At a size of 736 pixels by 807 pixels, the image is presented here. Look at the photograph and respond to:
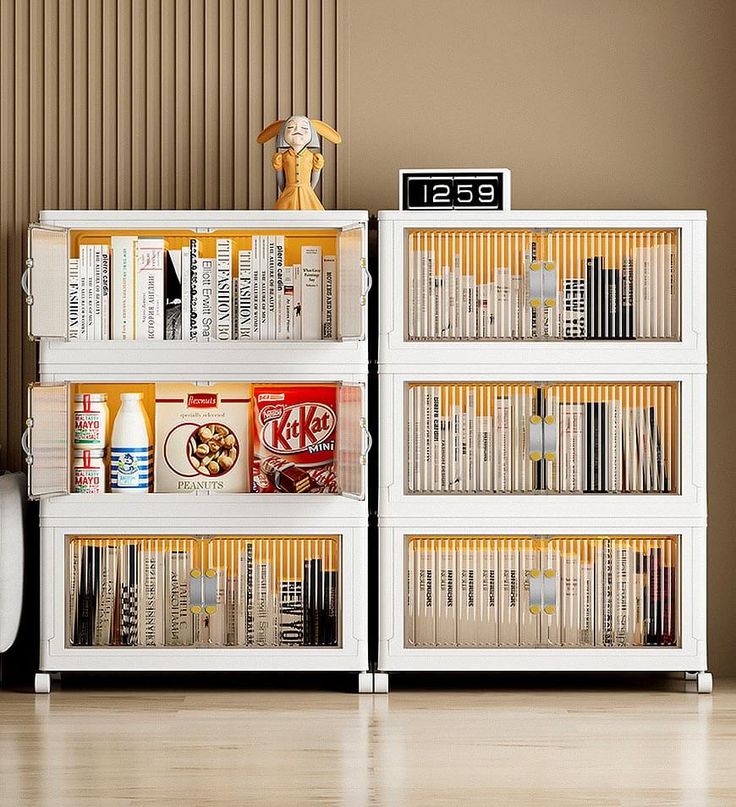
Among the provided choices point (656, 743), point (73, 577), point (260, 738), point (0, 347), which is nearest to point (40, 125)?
point (0, 347)

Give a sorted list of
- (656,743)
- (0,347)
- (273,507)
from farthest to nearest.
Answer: (0,347)
(273,507)
(656,743)

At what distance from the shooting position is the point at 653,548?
2916 millimetres

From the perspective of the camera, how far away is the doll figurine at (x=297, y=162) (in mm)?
2963

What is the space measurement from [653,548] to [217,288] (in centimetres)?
140

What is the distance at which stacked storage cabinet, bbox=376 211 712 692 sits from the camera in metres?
2.88

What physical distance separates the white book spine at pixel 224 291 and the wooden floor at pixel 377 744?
100 centimetres

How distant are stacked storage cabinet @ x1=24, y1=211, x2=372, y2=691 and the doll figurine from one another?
0.37 ft

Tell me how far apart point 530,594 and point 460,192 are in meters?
1.13

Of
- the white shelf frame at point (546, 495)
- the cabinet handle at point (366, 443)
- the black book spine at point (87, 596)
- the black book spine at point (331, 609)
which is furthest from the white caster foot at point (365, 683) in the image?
the black book spine at point (87, 596)

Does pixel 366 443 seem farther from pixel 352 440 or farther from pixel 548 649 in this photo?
pixel 548 649

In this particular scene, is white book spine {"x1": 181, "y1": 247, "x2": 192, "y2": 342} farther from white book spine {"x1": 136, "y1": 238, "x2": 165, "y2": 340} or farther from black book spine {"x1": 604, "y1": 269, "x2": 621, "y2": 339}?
black book spine {"x1": 604, "y1": 269, "x2": 621, "y2": 339}

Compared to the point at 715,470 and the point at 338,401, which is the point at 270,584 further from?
the point at 715,470

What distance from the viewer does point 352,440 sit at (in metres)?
2.83

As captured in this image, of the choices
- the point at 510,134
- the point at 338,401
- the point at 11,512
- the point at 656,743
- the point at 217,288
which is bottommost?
the point at 656,743
